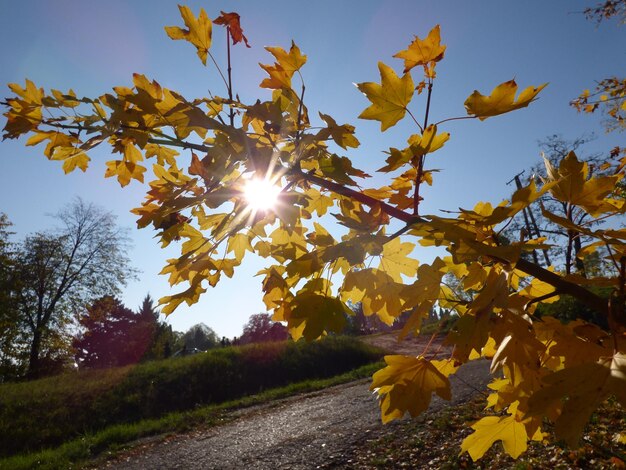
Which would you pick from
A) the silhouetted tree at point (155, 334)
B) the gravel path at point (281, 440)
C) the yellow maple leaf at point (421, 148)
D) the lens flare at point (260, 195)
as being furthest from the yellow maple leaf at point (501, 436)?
the silhouetted tree at point (155, 334)

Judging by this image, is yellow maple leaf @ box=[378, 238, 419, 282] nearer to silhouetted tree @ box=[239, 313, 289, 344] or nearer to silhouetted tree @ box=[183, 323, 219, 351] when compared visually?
silhouetted tree @ box=[239, 313, 289, 344]

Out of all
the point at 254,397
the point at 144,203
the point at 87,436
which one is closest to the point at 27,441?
the point at 87,436

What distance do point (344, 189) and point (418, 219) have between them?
24cm

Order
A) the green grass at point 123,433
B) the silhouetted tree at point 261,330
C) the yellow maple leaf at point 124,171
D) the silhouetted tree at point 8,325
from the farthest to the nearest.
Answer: the silhouetted tree at point 261,330 → the silhouetted tree at point 8,325 → the green grass at point 123,433 → the yellow maple leaf at point 124,171

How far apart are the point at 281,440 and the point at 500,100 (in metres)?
7.07

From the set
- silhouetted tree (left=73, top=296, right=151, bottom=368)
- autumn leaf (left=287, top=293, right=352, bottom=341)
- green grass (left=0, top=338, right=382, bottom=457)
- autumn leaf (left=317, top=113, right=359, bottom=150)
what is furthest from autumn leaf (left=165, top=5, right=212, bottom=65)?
silhouetted tree (left=73, top=296, right=151, bottom=368)

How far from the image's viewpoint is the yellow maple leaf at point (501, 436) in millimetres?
1079

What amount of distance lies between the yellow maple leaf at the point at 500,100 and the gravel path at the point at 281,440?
217 inches

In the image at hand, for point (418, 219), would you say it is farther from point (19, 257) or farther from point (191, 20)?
point (19, 257)

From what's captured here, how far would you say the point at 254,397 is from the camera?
36.9 ft

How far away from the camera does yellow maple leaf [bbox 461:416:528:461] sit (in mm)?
1079

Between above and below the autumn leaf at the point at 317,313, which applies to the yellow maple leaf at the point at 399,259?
above

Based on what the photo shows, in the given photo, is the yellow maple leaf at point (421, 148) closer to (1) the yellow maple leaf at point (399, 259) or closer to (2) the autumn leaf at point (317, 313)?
(1) the yellow maple leaf at point (399, 259)

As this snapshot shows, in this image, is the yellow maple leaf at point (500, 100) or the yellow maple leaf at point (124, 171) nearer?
the yellow maple leaf at point (500, 100)
